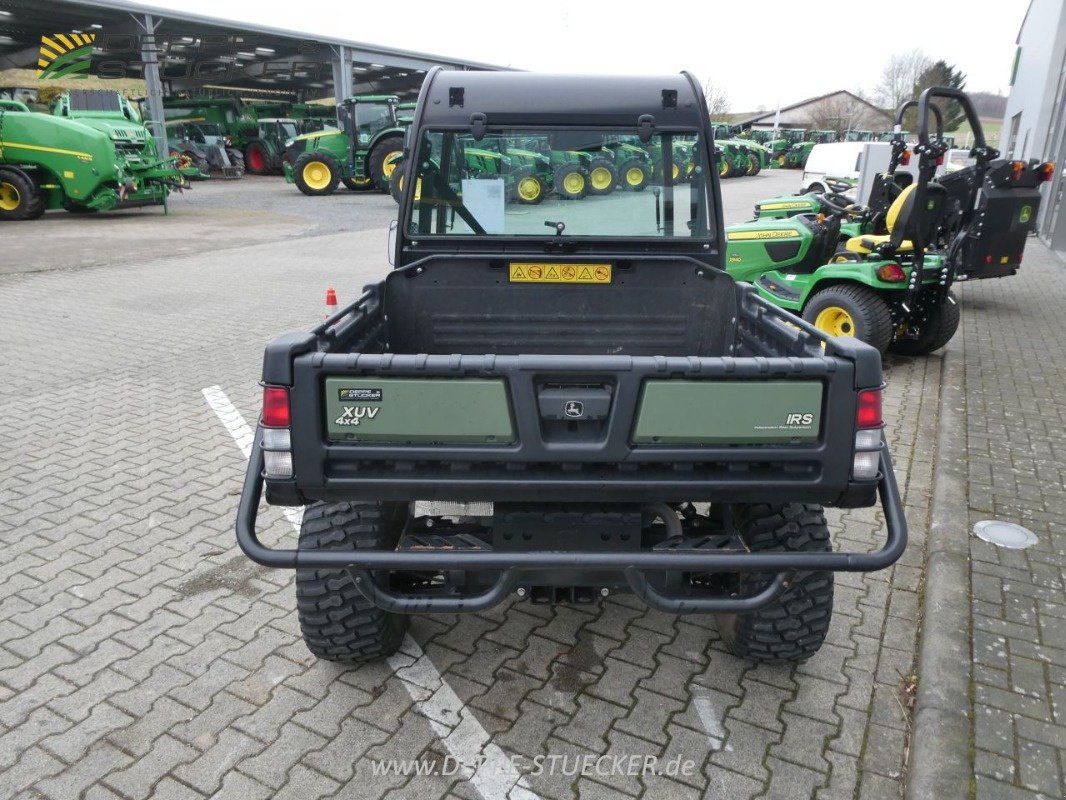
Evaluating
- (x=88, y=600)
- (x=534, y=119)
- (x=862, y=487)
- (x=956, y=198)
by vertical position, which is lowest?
(x=88, y=600)

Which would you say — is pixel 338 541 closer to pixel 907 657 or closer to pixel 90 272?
pixel 907 657

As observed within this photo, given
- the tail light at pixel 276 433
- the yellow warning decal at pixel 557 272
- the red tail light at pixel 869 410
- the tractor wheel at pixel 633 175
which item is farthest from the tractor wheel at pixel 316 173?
the red tail light at pixel 869 410

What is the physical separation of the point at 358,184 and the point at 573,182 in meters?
20.9

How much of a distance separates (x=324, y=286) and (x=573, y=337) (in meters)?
7.73

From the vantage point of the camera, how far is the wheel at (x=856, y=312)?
22.2 ft

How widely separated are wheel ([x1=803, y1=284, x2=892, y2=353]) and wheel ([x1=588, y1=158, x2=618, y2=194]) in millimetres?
3340

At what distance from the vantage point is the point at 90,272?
1154 centimetres

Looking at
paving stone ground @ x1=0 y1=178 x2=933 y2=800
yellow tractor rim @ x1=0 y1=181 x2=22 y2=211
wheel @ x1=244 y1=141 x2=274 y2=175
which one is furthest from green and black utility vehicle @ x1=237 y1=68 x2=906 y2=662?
wheel @ x1=244 y1=141 x2=274 y2=175

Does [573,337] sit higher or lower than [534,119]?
lower

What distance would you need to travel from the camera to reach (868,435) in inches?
96.9

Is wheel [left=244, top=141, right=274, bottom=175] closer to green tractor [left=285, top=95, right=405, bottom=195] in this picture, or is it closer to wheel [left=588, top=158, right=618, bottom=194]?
green tractor [left=285, top=95, right=405, bottom=195]

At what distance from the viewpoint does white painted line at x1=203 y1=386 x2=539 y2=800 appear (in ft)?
8.61

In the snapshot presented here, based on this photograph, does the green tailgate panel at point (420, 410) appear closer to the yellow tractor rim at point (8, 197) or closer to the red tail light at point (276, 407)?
the red tail light at point (276, 407)

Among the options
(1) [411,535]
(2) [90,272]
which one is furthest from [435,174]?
(2) [90,272]
